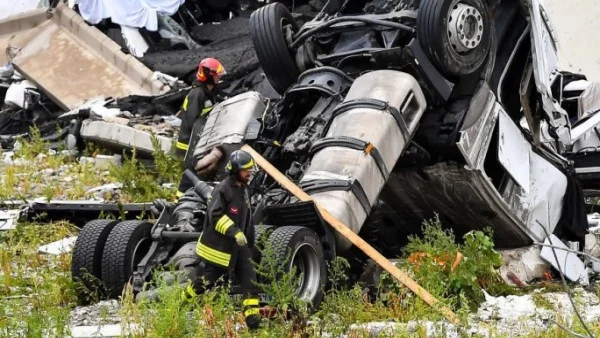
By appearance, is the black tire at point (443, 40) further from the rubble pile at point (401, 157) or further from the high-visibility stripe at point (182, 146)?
the high-visibility stripe at point (182, 146)

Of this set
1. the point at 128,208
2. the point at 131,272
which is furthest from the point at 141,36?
the point at 131,272

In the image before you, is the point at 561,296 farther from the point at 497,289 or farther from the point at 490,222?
the point at 490,222

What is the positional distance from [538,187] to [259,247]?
115 inches

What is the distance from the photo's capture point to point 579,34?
60.1ft

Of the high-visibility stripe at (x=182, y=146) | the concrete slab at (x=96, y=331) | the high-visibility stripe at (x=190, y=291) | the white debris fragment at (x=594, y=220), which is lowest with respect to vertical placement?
the concrete slab at (x=96, y=331)

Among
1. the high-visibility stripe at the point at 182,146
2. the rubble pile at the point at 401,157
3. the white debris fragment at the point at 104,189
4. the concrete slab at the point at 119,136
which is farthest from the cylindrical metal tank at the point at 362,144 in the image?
the concrete slab at the point at 119,136

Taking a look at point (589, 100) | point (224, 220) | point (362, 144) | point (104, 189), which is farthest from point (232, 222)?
point (589, 100)

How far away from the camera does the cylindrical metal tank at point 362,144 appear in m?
7.34

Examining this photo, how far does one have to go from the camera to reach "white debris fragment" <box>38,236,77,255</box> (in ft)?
28.8

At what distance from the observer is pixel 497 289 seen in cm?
788

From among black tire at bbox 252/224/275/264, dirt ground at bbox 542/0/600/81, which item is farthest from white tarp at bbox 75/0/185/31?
black tire at bbox 252/224/275/264

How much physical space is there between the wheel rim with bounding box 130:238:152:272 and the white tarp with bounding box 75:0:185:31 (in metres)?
9.11

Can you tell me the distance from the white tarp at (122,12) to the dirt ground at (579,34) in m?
6.53

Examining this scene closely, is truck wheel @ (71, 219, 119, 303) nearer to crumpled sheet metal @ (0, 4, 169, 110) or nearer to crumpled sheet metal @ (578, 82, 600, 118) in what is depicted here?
crumpled sheet metal @ (578, 82, 600, 118)
